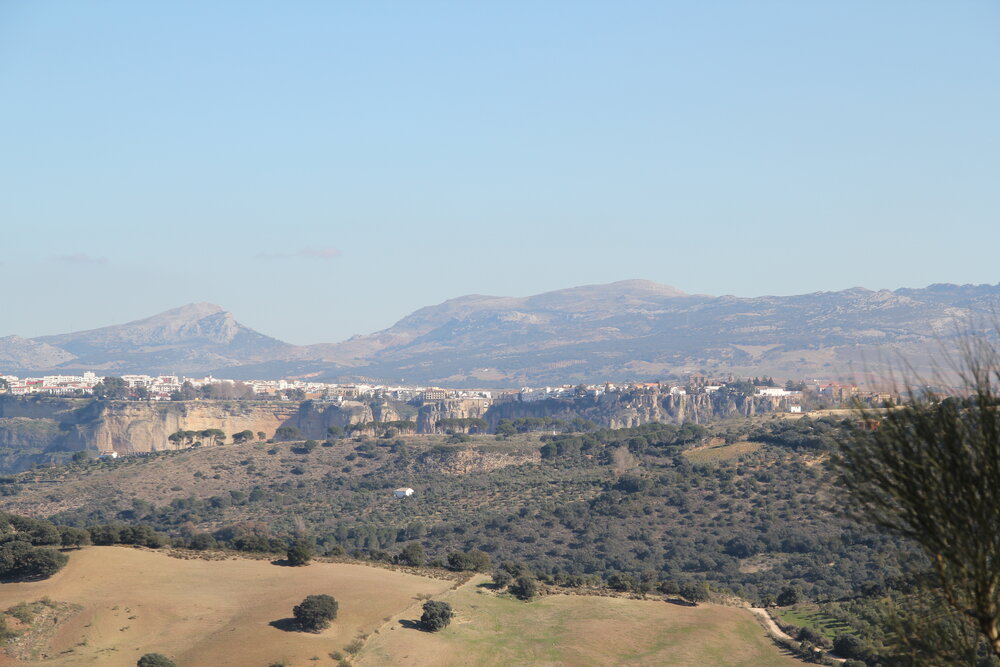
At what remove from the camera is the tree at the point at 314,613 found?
46906 millimetres

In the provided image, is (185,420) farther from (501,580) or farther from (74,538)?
(501,580)

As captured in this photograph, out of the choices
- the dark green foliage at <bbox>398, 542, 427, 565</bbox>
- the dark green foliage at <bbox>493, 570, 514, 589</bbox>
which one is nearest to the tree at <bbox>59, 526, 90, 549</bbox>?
the dark green foliage at <bbox>398, 542, 427, 565</bbox>

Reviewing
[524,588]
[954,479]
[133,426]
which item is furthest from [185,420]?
[954,479]

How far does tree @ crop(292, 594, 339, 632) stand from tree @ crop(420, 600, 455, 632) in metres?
3.84

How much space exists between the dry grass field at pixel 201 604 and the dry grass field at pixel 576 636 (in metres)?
2.12

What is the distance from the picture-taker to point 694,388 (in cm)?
19925

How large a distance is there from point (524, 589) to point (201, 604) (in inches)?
596

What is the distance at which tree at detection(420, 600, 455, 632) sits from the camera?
48.7m

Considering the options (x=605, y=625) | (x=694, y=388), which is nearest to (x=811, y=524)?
(x=605, y=625)

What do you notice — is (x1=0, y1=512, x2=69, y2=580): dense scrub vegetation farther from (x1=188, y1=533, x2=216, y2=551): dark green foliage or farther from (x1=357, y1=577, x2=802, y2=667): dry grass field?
(x1=357, y1=577, x2=802, y2=667): dry grass field

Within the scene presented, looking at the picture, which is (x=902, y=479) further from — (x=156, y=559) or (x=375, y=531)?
(x=375, y=531)

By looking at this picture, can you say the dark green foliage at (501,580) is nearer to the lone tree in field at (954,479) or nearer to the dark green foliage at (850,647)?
the dark green foliage at (850,647)

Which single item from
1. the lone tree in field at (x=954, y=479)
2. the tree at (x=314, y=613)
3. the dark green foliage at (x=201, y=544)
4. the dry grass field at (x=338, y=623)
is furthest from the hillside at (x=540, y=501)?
the lone tree in field at (x=954, y=479)

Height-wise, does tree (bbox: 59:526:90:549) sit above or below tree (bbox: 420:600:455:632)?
above
